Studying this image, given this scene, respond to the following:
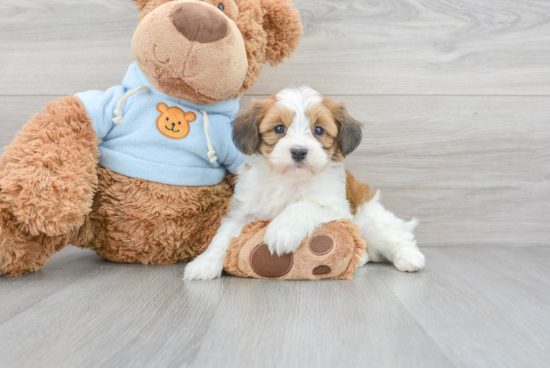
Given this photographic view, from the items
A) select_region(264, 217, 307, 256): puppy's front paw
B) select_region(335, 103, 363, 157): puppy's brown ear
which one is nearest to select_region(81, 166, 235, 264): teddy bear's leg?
select_region(264, 217, 307, 256): puppy's front paw

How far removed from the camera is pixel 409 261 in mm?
1592

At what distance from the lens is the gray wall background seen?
6.53 ft

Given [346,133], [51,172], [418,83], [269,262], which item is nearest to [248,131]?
[346,133]

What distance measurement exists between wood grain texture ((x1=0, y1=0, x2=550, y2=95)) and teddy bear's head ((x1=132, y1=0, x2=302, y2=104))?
1.33ft

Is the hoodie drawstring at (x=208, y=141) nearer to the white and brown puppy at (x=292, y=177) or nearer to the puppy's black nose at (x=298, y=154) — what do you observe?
the white and brown puppy at (x=292, y=177)

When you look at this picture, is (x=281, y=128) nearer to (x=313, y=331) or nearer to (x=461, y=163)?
(x=313, y=331)

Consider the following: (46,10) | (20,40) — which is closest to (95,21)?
(46,10)

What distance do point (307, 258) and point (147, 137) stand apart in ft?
2.29

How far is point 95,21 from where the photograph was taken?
1977 mm

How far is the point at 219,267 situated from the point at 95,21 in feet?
4.32

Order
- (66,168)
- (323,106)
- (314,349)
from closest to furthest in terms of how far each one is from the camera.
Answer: (314,349) → (66,168) → (323,106)

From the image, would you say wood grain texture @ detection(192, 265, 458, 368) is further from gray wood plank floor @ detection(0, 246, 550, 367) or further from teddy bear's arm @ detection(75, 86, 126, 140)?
teddy bear's arm @ detection(75, 86, 126, 140)

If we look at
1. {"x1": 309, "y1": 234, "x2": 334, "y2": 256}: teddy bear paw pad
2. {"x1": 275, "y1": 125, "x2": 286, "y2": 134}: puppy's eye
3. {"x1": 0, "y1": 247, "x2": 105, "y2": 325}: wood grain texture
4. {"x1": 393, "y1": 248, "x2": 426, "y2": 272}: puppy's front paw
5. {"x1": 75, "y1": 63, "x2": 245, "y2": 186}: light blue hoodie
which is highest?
{"x1": 275, "y1": 125, "x2": 286, "y2": 134}: puppy's eye

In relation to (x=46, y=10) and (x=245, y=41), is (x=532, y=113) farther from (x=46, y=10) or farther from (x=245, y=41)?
(x=46, y=10)
